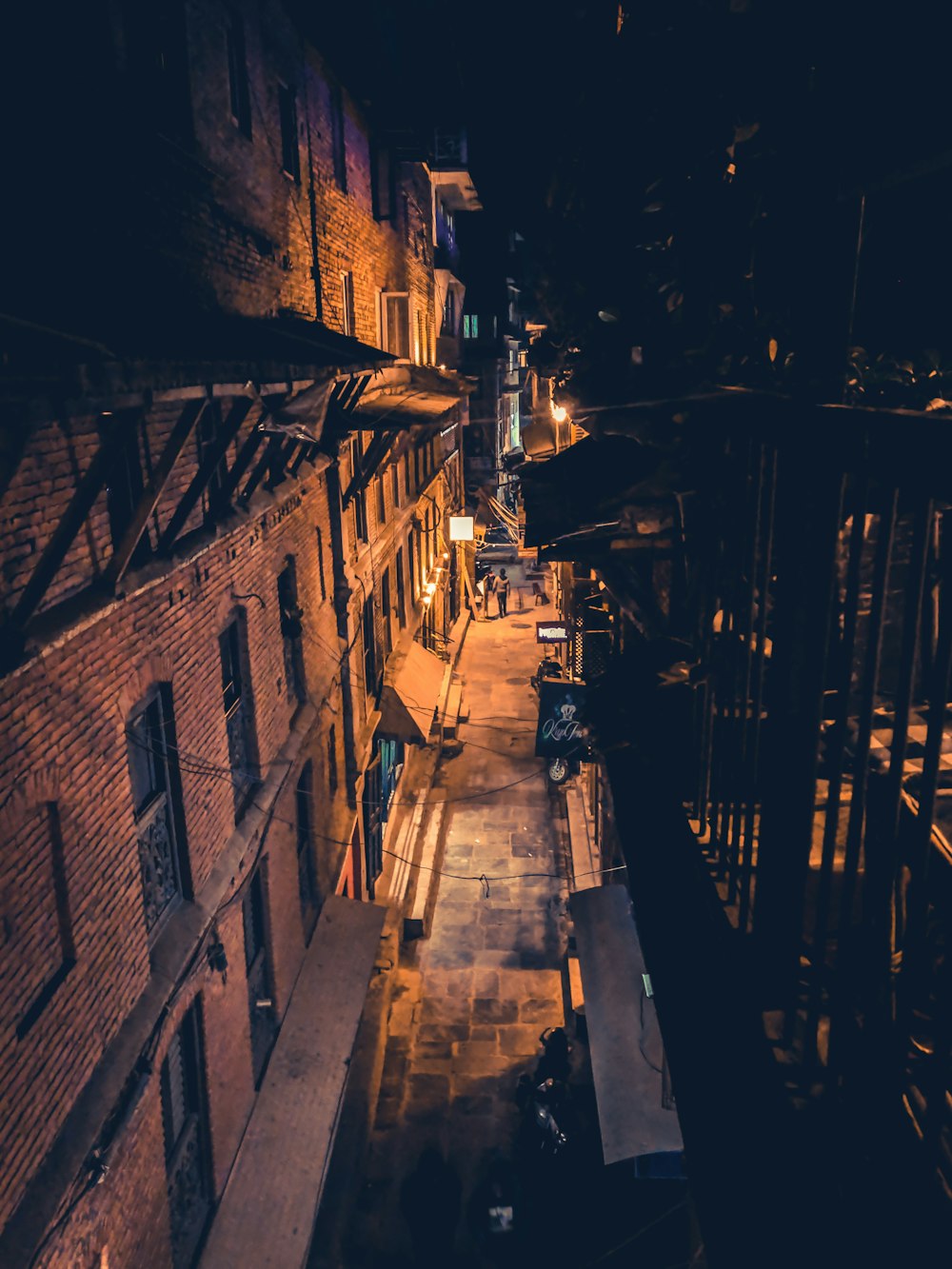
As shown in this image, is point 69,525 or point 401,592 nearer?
point 69,525

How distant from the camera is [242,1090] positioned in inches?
376

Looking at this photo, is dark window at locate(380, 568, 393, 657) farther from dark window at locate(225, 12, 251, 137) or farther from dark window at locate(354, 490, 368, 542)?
dark window at locate(225, 12, 251, 137)

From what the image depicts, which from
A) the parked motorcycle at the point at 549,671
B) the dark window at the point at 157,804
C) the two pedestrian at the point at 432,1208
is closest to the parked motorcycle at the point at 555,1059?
the two pedestrian at the point at 432,1208

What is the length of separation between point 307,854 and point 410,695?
A: 7.08 metres

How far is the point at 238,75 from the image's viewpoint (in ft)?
31.5

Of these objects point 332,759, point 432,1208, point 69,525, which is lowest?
point 432,1208

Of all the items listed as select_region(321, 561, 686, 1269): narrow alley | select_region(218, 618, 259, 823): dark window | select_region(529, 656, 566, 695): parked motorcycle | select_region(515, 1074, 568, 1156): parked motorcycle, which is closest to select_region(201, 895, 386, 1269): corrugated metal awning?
select_region(321, 561, 686, 1269): narrow alley

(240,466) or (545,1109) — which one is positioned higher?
(240,466)

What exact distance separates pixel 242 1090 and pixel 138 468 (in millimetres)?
7042

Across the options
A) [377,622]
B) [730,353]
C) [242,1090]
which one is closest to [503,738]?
[377,622]

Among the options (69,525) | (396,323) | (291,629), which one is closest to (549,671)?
(396,323)

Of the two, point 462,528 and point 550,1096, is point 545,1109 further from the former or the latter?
point 462,528

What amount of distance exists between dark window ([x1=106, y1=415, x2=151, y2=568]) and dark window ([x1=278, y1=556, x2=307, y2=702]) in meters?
4.32

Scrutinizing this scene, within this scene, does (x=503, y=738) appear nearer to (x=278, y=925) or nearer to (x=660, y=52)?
(x=278, y=925)
